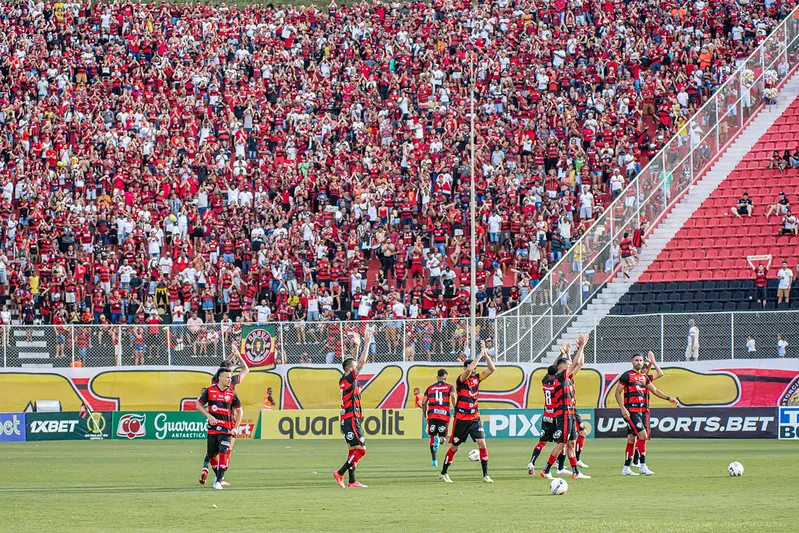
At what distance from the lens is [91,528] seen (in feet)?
54.8

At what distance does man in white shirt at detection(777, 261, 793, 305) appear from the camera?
4091cm

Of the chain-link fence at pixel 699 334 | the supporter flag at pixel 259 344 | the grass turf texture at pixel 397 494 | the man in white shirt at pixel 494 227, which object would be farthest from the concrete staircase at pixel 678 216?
the supporter flag at pixel 259 344

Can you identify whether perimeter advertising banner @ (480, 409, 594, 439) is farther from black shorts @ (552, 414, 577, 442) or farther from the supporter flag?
black shorts @ (552, 414, 577, 442)

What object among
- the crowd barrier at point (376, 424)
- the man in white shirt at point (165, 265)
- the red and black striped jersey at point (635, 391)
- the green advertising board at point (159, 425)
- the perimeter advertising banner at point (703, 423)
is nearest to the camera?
the red and black striped jersey at point (635, 391)

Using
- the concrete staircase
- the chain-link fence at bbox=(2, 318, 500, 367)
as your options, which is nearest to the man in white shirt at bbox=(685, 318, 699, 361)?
the concrete staircase

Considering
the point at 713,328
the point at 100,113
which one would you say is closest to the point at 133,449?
the point at 713,328

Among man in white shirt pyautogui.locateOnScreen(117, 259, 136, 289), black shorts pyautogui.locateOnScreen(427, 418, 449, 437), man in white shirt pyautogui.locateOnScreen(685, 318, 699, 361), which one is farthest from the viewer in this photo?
man in white shirt pyautogui.locateOnScreen(117, 259, 136, 289)

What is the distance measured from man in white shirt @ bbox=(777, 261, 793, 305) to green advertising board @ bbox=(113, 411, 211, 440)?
62.5ft

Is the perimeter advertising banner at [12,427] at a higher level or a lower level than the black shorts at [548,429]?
lower

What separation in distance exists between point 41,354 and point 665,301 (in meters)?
20.7

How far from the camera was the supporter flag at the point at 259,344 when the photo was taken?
42938mm

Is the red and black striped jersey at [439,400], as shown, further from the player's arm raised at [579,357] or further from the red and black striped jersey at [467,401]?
the player's arm raised at [579,357]

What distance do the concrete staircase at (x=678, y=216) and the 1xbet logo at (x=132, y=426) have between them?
13527 millimetres

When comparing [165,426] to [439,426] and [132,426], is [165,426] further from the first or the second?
Result: [439,426]
